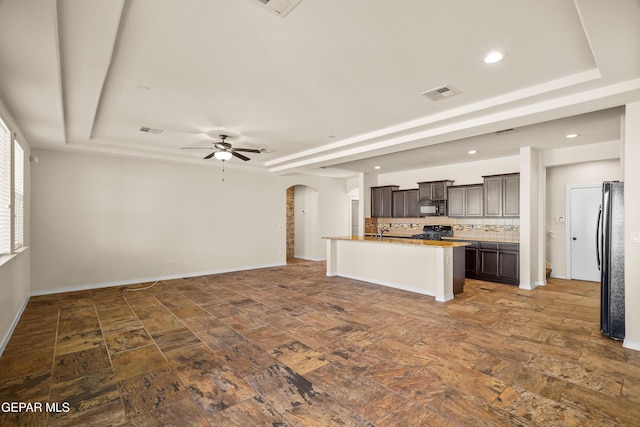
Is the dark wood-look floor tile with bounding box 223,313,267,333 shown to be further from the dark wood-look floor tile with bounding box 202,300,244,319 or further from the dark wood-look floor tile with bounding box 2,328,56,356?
the dark wood-look floor tile with bounding box 2,328,56,356

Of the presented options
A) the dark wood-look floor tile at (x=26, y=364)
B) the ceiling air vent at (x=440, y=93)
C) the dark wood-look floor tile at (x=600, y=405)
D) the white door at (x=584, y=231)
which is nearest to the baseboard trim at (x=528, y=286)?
the white door at (x=584, y=231)

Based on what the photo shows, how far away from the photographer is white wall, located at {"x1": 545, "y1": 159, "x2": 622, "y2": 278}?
6.14 meters

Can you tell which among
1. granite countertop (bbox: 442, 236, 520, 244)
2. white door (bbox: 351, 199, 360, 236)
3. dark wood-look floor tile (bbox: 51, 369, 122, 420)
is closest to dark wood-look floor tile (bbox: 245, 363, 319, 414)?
Result: dark wood-look floor tile (bbox: 51, 369, 122, 420)

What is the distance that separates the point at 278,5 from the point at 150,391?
291 centimetres

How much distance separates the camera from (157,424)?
78.2 inches

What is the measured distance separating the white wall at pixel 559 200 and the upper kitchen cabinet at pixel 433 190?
6.63ft

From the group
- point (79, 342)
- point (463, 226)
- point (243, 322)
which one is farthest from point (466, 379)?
point (463, 226)

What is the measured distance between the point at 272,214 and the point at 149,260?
3102mm

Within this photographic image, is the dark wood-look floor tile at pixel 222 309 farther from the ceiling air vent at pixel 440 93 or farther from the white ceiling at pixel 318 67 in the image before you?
the ceiling air vent at pixel 440 93

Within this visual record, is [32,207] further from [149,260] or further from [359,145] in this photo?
[359,145]

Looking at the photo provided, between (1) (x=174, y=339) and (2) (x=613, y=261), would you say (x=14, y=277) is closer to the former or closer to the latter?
(1) (x=174, y=339)

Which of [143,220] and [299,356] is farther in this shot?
[143,220]

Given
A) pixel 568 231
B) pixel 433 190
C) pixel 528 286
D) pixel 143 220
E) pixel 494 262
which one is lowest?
pixel 528 286

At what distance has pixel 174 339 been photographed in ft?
11.1
